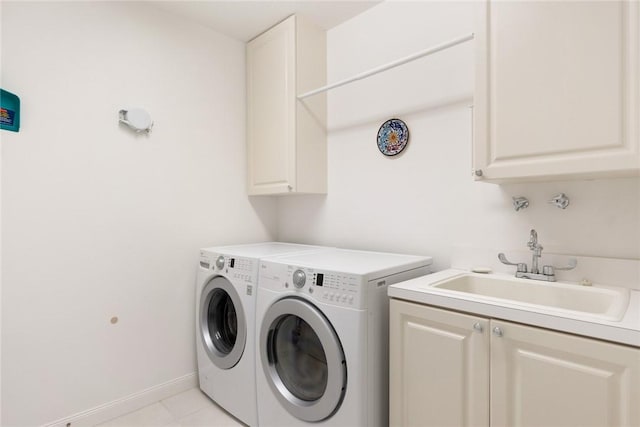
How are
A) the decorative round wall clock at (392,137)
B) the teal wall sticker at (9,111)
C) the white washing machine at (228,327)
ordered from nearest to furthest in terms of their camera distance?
the teal wall sticker at (9,111) → the white washing machine at (228,327) → the decorative round wall clock at (392,137)

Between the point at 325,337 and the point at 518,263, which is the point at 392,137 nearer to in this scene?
the point at 518,263

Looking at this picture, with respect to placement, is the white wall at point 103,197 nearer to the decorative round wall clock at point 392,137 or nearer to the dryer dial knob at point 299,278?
the dryer dial knob at point 299,278

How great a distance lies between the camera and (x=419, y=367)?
1.29m

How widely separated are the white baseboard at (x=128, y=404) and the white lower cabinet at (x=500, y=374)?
4.97 ft

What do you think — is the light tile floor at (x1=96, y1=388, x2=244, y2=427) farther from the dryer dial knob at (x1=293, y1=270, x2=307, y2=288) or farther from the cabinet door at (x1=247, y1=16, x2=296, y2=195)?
the cabinet door at (x1=247, y1=16, x2=296, y2=195)

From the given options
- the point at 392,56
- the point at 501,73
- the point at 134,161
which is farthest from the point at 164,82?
the point at 501,73

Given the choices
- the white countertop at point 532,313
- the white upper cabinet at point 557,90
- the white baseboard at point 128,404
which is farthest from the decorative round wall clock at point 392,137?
the white baseboard at point 128,404

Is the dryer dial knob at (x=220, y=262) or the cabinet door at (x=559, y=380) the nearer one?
the cabinet door at (x=559, y=380)

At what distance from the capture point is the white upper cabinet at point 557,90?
1.07m

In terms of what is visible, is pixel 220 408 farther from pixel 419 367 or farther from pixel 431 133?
pixel 431 133

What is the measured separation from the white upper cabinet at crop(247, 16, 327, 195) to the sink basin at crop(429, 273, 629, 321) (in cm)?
118

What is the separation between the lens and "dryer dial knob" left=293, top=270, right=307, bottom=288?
1.54 m

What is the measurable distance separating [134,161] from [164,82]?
56 centimetres

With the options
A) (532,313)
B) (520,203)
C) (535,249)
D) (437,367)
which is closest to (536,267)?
(535,249)
